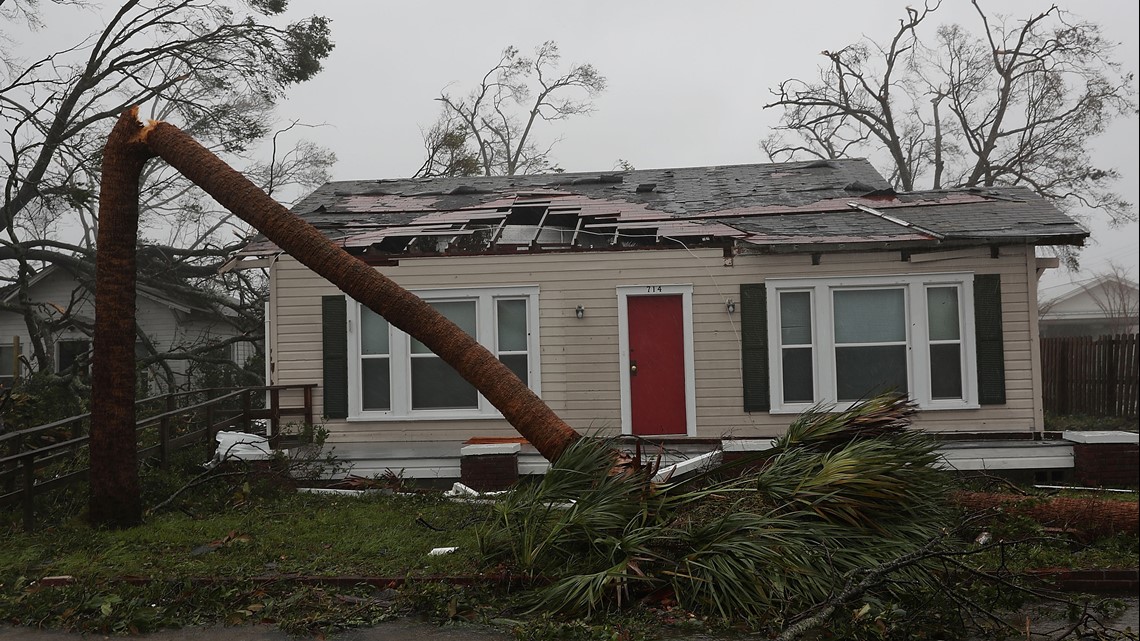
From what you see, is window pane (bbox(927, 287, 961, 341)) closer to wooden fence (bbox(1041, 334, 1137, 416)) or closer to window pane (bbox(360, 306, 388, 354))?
wooden fence (bbox(1041, 334, 1137, 416))

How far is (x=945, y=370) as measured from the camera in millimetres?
9758

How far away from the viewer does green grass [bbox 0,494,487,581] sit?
19.1ft

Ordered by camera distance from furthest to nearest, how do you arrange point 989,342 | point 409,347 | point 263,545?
point 409,347, point 989,342, point 263,545

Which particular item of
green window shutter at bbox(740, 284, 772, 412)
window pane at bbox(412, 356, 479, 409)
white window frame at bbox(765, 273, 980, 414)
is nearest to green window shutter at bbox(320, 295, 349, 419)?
window pane at bbox(412, 356, 479, 409)

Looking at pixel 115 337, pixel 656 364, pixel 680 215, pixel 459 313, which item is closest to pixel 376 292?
pixel 115 337

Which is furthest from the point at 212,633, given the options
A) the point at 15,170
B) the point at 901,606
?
the point at 15,170

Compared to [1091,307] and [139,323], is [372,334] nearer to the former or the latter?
[139,323]

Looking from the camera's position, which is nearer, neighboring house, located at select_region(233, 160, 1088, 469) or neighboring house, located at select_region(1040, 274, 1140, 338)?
neighboring house, located at select_region(233, 160, 1088, 469)

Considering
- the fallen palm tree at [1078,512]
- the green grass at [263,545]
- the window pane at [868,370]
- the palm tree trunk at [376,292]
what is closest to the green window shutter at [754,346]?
the window pane at [868,370]

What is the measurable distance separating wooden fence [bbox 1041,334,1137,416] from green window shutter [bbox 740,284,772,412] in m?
8.39

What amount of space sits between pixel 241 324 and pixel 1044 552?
56.6 ft

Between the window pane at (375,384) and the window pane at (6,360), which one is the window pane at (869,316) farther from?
the window pane at (6,360)

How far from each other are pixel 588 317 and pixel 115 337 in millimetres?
5252

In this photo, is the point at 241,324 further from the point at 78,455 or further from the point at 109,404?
the point at 109,404
